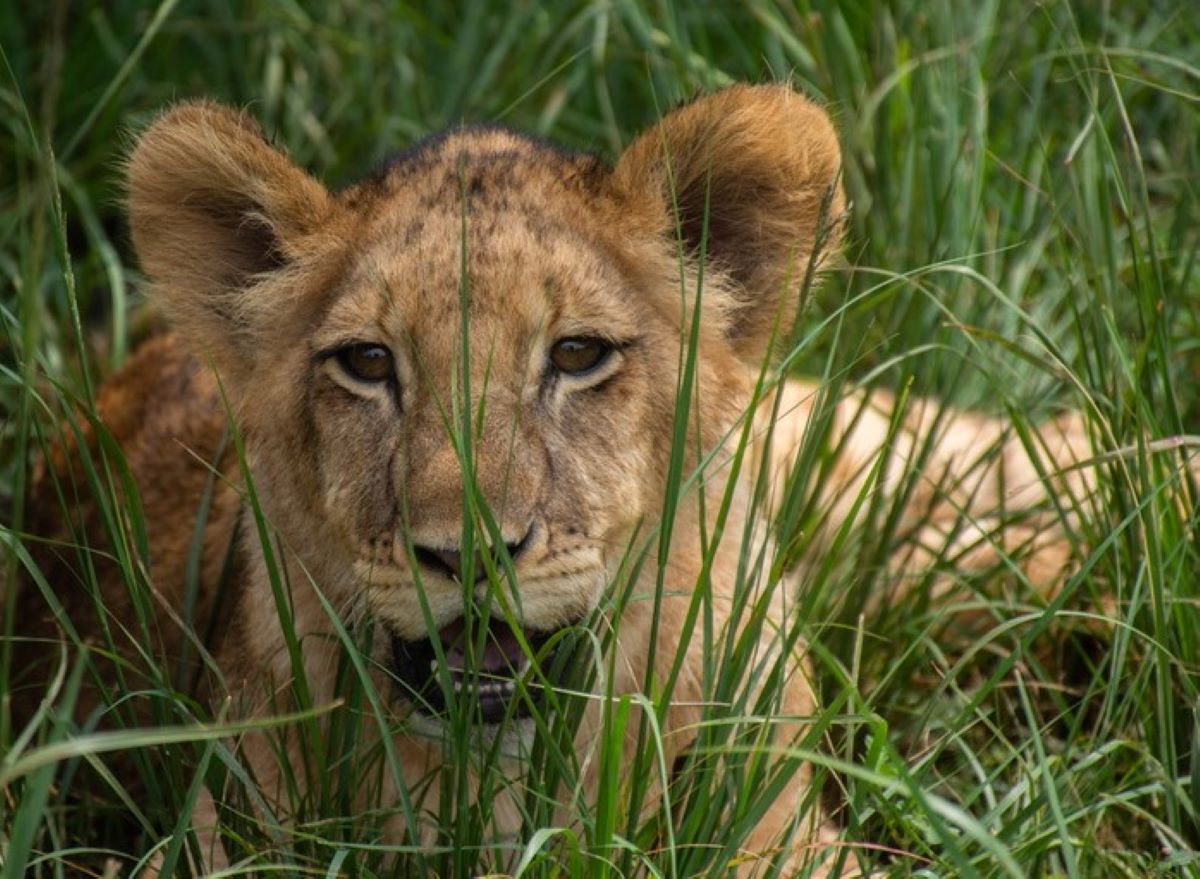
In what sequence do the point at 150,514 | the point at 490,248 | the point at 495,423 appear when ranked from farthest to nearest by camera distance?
the point at 150,514
the point at 490,248
the point at 495,423

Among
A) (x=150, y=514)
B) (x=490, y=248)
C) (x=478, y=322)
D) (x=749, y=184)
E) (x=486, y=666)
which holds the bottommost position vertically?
(x=150, y=514)

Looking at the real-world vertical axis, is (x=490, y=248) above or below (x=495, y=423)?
above

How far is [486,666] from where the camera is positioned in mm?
3564

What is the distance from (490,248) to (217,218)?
2.73 feet

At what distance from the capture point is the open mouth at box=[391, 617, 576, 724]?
336 cm

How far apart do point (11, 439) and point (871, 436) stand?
9.42 ft

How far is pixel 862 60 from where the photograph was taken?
19.4 ft

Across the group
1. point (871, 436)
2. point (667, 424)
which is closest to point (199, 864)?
point (667, 424)

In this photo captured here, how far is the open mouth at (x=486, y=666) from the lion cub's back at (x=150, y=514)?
1.16m

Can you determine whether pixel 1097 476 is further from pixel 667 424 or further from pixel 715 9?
pixel 715 9

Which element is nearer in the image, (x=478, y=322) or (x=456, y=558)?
(x=456, y=558)

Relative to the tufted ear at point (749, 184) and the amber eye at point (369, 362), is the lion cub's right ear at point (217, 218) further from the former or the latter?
the tufted ear at point (749, 184)

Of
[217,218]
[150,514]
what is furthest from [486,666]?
[150,514]

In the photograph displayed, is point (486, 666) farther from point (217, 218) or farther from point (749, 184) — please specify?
point (217, 218)
